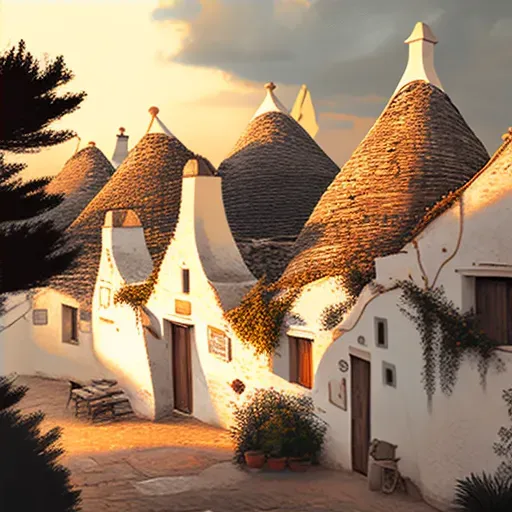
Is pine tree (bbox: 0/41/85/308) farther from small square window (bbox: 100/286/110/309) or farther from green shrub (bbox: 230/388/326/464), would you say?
small square window (bbox: 100/286/110/309)

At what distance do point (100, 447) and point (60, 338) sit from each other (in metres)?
6.47

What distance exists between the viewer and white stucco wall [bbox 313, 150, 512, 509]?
26.4ft

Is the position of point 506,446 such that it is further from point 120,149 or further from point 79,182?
point 120,149

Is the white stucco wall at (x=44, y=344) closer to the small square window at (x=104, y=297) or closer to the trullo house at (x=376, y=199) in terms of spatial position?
the small square window at (x=104, y=297)

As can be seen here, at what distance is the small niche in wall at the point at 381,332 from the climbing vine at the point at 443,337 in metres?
0.49

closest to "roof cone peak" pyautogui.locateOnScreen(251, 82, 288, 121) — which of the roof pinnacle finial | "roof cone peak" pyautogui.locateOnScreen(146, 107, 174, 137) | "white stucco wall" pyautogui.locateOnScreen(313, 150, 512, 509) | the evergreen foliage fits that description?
"roof cone peak" pyautogui.locateOnScreen(146, 107, 174, 137)

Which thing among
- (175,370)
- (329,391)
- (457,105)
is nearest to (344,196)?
(457,105)

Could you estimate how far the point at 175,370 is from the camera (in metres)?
14.3

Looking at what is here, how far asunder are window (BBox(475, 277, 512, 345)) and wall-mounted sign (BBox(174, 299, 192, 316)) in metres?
6.42

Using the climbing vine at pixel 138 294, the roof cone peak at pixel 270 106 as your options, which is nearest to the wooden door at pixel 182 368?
the climbing vine at pixel 138 294

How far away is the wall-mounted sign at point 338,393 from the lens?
10.2 meters

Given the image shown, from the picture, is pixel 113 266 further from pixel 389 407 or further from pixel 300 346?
pixel 389 407

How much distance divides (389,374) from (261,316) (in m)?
2.93

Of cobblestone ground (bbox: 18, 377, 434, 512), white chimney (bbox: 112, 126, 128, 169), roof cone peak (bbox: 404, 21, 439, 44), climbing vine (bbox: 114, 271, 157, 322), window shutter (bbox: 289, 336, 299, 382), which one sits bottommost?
cobblestone ground (bbox: 18, 377, 434, 512)
